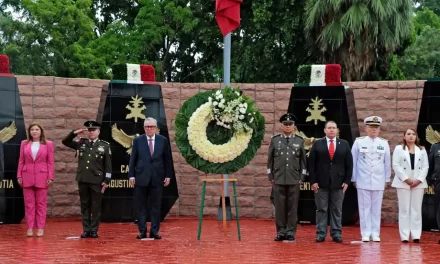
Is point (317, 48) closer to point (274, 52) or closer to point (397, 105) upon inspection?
point (274, 52)

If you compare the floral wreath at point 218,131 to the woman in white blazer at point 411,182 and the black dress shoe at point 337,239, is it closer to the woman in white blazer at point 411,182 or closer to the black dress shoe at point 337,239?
the black dress shoe at point 337,239

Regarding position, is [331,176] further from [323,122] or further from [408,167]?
[323,122]

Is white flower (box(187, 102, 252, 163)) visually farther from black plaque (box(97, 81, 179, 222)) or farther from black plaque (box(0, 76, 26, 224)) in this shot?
black plaque (box(0, 76, 26, 224))

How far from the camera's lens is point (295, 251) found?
9422mm

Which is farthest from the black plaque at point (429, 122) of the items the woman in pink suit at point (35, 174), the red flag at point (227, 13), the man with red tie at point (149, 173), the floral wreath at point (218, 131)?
the woman in pink suit at point (35, 174)

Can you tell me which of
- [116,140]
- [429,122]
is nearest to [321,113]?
[429,122]

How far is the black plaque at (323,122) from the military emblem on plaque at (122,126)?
248cm

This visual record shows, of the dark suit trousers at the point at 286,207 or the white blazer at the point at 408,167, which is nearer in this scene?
the dark suit trousers at the point at 286,207

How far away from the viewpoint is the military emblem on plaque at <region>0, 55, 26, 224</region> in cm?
1205

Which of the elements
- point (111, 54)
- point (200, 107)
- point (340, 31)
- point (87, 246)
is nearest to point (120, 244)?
point (87, 246)

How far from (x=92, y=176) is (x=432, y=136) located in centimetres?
509

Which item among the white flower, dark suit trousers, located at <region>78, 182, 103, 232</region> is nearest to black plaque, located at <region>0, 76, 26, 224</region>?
dark suit trousers, located at <region>78, 182, 103, 232</region>

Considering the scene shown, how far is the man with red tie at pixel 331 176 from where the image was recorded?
417 inches

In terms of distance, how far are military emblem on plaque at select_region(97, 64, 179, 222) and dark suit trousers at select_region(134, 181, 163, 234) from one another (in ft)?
6.64
